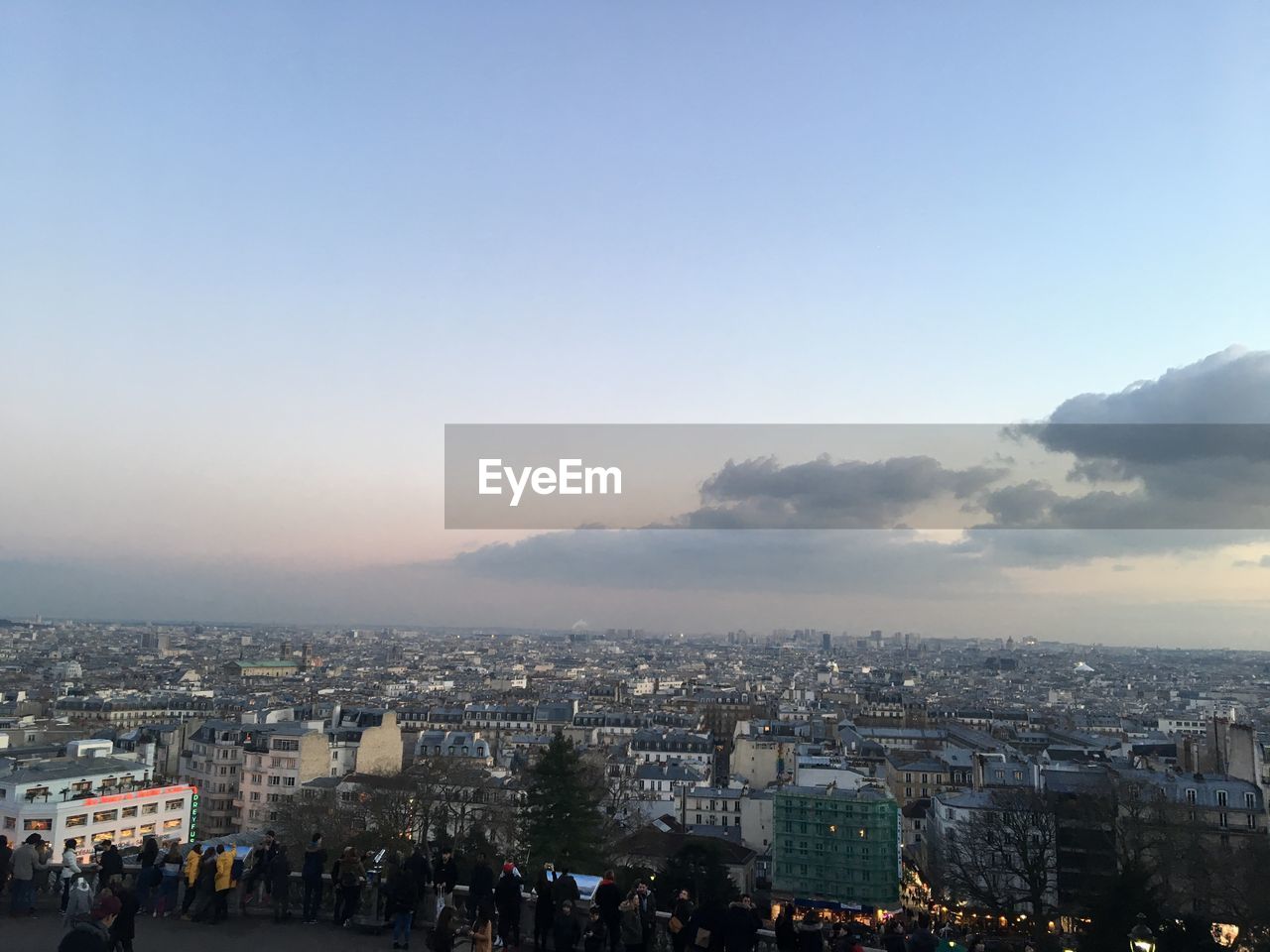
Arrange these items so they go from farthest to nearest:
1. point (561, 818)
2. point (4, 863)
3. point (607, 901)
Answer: point (561, 818)
point (4, 863)
point (607, 901)

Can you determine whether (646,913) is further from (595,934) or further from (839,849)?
(839,849)

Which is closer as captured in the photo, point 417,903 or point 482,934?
point 482,934

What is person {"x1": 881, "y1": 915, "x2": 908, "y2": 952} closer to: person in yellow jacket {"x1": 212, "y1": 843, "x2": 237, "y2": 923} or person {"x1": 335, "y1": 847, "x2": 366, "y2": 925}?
person {"x1": 335, "y1": 847, "x2": 366, "y2": 925}

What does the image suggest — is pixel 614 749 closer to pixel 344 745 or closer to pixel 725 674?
pixel 344 745

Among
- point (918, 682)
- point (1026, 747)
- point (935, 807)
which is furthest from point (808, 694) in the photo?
point (935, 807)

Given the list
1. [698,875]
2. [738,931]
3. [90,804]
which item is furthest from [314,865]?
[90,804]
